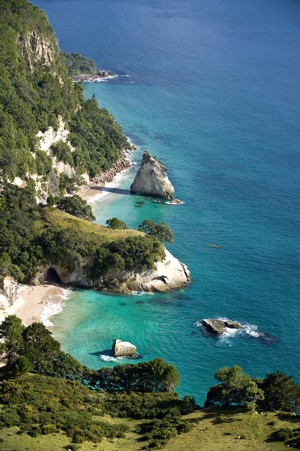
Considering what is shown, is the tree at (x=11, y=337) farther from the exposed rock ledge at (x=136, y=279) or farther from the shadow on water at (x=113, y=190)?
the shadow on water at (x=113, y=190)

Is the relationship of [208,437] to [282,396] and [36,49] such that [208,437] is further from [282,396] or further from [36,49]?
[36,49]

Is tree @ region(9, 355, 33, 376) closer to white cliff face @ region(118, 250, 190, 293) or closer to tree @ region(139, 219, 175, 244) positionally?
white cliff face @ region(118, 250, 190, 293)

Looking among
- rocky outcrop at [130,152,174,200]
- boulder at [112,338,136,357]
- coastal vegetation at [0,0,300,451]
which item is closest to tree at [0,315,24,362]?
coastal vegetation at [0,0,300,451]

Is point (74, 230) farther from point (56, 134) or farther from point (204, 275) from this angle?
point (56, 134)

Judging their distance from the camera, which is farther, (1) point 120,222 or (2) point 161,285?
(1) point 120,222

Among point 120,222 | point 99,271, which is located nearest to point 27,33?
point 120,222

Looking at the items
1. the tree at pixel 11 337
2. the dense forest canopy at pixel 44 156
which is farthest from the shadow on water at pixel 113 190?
the tree at pixel 11 337
